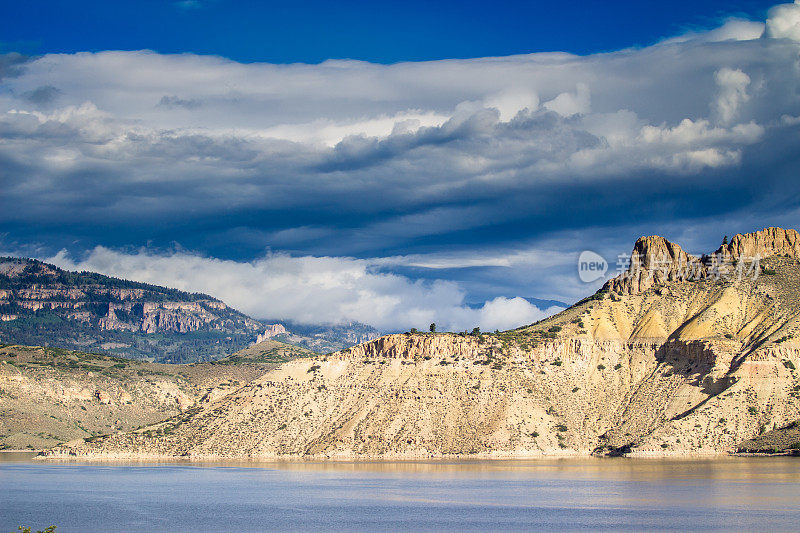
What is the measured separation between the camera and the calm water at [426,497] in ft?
344

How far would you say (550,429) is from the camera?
19650cm

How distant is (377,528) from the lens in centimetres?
10225

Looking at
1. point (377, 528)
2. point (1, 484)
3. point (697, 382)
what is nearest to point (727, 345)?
point (697, 382)

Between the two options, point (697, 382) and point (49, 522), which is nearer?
point (49, 522)

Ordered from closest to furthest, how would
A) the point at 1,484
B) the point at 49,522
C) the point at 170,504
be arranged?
1. the point at 49,522
2. the point at 170,504
3. the point at 1,484

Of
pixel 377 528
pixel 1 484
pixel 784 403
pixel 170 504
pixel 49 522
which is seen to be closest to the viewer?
pixel 377 528

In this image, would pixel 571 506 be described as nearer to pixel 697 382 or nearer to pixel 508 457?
pixel 508 457

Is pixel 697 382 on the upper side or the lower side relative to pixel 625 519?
upper

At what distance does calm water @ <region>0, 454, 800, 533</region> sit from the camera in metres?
105

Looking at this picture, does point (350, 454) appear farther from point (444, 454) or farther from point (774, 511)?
point (774, 511)

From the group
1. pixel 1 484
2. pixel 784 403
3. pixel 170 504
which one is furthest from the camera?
pixel 784 403

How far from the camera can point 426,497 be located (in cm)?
12569

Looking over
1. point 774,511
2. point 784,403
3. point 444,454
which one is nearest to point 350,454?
point 444,454

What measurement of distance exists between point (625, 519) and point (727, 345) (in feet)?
341
